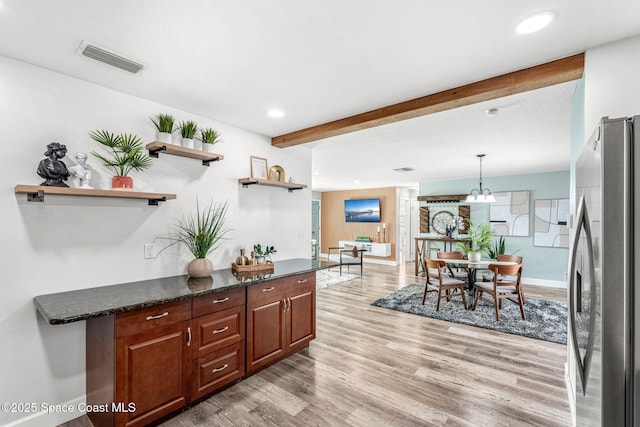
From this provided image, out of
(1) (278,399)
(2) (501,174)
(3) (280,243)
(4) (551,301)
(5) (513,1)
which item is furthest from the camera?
(2) (501,174)

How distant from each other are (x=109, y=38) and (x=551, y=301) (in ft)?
21.8

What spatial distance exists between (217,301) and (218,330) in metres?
0.23

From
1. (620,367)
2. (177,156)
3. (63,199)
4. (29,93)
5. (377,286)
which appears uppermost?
(29,93)

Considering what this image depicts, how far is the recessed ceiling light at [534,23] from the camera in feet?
4.92

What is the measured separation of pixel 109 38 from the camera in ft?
5.57

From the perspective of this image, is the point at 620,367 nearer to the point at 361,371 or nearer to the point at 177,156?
the point at 361,371

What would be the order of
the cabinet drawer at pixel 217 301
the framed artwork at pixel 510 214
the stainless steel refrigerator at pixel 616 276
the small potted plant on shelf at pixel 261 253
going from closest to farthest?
the stainless steel refrigerator at pixel 616 276, the cabinet drawer at pixel 217 301, the small potted plant on shelf at pixel 261 253, the framed artwork at pixel 510 214

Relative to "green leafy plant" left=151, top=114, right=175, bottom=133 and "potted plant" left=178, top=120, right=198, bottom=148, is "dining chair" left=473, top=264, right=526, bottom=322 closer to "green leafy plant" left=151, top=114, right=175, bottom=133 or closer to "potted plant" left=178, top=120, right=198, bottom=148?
"potted plant" left=178, top=120, right=198, bottom=148

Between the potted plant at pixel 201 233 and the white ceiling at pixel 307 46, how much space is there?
971 millimetres

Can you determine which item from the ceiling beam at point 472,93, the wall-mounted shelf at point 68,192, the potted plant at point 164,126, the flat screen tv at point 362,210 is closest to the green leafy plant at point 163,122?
the potted plant at point 164,126

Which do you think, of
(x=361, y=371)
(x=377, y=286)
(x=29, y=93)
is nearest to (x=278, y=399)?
(x=361, y=371)

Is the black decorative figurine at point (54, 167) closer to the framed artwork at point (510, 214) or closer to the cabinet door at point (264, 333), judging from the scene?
the cabinet door at point (264, 333)

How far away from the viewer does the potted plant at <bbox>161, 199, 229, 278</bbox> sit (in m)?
2.59

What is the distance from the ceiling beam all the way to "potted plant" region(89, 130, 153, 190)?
1729 millimetres
